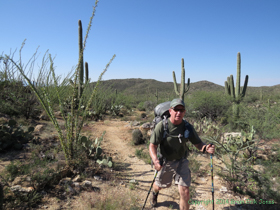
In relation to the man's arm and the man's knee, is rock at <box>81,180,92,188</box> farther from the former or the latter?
the man's arm

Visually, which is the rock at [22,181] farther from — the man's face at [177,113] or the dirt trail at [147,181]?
the man's face at [177,113]

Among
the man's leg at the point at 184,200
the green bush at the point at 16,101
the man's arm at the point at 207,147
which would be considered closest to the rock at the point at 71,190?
the man's leg at the point at 184,200

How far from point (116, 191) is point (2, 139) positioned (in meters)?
3.05

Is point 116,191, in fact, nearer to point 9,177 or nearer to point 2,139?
point 9,177

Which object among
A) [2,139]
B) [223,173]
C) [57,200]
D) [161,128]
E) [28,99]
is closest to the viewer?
[161,128]

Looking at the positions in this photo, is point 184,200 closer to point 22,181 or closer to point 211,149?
point 211,149

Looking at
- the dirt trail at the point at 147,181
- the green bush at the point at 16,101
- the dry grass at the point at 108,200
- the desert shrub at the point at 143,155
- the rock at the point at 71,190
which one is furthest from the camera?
the green bush at the point at 16,101

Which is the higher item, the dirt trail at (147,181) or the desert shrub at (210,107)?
the desert shrub at (210,107)

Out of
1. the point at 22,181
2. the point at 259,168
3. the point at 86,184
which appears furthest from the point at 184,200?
the point at 22,181

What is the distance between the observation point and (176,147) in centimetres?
234

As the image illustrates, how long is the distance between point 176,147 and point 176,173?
0.41m

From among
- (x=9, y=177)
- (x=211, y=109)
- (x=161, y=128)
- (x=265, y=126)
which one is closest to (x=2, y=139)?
(x=9, y=177)

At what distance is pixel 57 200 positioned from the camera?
2.51m

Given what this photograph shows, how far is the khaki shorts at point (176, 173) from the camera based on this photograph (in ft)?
7.64
